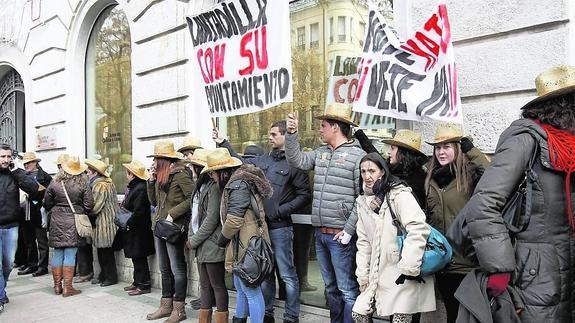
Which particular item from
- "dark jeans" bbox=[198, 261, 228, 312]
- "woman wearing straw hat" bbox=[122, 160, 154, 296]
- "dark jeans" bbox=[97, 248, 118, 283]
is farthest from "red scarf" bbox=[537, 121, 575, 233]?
"dark jeans" bbox=[97, 248, 118, 283]

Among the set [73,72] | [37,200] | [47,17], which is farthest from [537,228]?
[47,17]

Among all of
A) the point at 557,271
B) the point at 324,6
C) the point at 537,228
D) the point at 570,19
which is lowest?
the point at 557,271

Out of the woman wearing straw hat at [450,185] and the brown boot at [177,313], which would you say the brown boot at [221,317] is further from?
the woman wearing straw hat at [450,185]

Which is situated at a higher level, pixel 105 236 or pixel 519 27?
pixel 519 27

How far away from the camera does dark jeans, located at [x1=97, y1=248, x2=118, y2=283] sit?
773 cm

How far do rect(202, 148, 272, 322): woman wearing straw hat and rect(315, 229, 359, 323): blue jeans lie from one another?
56cm

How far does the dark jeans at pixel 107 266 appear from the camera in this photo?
7.73 meters

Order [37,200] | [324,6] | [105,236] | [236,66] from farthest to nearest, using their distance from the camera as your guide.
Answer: [37,200]
[105,236]
[324,6]
[236,66]

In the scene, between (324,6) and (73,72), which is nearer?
(324,6)

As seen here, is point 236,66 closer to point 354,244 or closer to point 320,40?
point 320,40

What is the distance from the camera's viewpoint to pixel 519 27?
159 inches

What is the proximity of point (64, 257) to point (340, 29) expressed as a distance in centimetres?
477

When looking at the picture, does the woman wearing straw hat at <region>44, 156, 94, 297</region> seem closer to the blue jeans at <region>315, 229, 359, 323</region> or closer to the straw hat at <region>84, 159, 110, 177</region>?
the straw hat at <region>84, 159, 110, 177</region>

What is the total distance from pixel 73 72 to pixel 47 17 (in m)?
1.51
